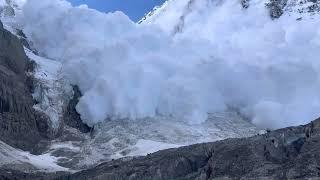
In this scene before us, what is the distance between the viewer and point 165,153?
639 ft

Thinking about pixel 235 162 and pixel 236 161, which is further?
pixel 236 161

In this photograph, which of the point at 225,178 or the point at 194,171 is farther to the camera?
the point at 194,171

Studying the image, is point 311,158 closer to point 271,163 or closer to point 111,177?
point 271,163

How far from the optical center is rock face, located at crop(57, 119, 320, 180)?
159375mm

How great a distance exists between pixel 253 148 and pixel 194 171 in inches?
436

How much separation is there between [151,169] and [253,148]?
18716 millimetres

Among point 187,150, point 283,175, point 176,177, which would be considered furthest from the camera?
point 187,150

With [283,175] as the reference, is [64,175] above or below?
above

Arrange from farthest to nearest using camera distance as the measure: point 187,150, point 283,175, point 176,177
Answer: point 187,150 → point 176,177 → point 283,175

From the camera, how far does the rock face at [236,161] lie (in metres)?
159

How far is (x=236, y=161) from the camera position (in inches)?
6629

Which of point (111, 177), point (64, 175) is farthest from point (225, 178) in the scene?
point (64, 175)

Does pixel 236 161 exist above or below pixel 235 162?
above

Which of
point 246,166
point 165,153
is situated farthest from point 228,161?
point 165,153
